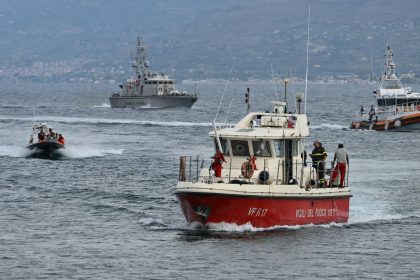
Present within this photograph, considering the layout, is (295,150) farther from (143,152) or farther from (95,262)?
(143,152)

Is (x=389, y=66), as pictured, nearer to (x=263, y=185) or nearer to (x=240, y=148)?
(x=240, y=148)

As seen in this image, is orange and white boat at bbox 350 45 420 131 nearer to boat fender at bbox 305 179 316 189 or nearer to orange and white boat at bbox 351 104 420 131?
orange and white boat at bbox 351 104 420 131

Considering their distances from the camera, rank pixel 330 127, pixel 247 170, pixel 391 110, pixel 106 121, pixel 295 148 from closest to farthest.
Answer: pixel 247 170
pixel 295 148
pixel 391 110
pixel 330 127
pixel 106 121

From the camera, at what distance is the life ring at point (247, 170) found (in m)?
44.9

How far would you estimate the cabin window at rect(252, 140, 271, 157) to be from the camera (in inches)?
1815

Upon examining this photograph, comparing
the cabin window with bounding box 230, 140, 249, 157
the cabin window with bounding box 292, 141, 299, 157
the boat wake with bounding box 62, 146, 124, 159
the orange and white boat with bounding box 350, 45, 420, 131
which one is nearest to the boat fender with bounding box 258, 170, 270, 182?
the cabin window with bounding box 230, 140, 249, 157

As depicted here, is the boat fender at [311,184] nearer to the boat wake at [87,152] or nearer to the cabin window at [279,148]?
the cabin window at [279,148]

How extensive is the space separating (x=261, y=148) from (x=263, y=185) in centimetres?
236

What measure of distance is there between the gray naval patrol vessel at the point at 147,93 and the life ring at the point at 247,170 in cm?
12749

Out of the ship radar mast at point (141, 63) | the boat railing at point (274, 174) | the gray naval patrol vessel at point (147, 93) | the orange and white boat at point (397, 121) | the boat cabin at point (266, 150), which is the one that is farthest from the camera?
the ship radar mast at point (141, 63)

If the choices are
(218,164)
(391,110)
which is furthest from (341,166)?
(391,110)

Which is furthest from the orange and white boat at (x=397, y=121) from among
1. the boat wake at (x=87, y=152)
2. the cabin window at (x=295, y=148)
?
the cabin window at (x=295, y=148)

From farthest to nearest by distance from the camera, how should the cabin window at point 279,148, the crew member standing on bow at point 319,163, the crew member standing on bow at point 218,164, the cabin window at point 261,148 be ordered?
the crew member standing on bow at point 319,163
the cabin window at point 279,148
the cabin window at point 261,148
the crew member standing on bow at point 218,164

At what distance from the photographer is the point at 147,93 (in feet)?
577
